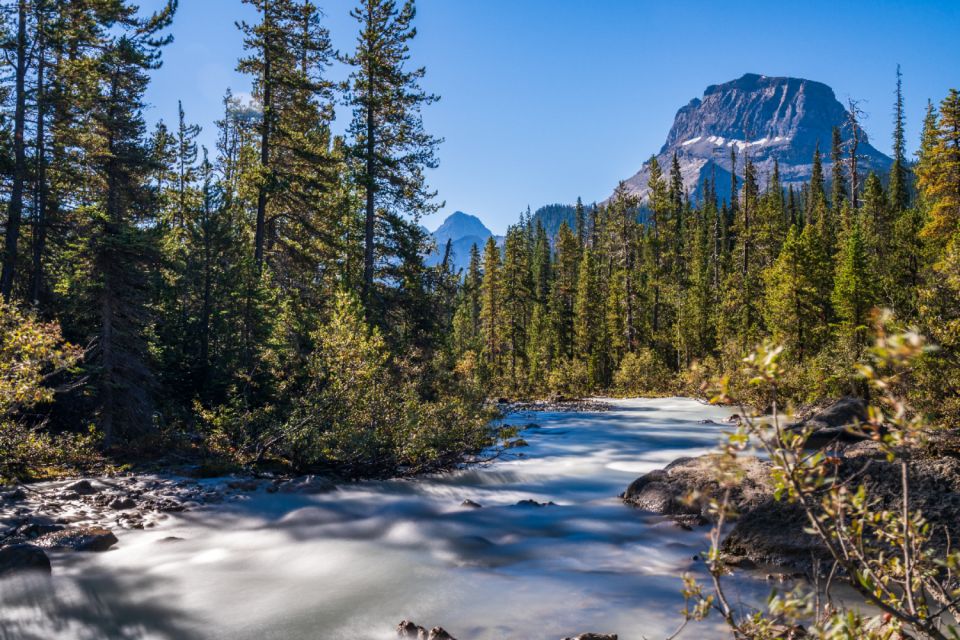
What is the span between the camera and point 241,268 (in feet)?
61.4

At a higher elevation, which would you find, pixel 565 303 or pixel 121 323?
pixel 565 303

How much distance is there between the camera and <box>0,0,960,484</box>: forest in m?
13.2

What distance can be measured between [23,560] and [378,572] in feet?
14.4

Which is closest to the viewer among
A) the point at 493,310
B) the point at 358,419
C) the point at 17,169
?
the point at 358,419

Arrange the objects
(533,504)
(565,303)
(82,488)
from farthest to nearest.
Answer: (565,303)
(533,504)
(82,488)

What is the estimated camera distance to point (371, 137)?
2292 centimetres

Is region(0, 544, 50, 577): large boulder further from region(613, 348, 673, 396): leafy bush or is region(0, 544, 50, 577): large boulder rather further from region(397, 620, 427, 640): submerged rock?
region(613, 348, 673, 396): leafy bush

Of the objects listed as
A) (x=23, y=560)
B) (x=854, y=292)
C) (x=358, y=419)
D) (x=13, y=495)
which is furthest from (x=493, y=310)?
(x=23, y=560)

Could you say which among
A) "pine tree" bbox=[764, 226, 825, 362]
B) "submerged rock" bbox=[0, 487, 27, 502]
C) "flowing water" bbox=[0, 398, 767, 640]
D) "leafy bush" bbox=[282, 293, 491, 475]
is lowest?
"flowing water" bbox=[0, 398, 767, 640]

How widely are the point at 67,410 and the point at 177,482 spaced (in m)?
4.50

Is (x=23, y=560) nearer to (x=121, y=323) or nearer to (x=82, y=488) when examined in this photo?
(x=82, y=488)

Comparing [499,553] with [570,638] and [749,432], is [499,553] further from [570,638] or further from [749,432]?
[749,432]

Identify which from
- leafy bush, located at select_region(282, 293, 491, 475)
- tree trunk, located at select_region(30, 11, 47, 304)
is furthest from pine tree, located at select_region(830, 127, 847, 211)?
tree trunk, located at select_region(30, 11, 47, 304)

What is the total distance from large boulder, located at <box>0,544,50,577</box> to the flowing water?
247mm
